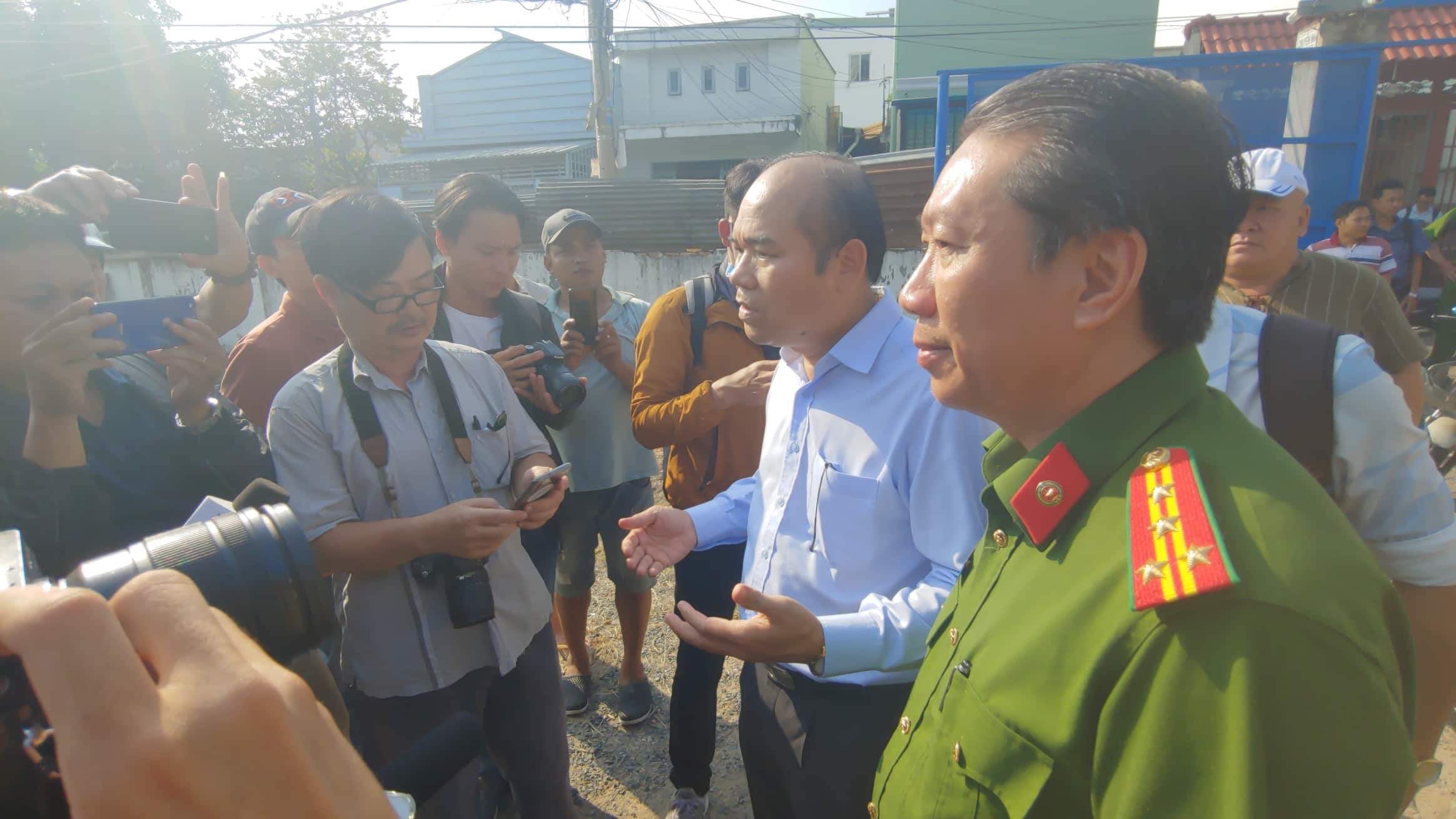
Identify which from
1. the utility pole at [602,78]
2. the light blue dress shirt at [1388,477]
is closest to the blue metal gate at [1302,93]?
the light blue dress shirt at [1388,477]

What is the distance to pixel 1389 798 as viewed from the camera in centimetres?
66

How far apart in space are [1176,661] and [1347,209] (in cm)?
657

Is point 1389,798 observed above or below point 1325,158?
below

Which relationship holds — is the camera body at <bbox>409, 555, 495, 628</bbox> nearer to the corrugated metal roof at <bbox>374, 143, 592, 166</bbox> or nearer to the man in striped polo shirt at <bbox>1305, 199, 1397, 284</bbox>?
the man in striped polo shirt at <bbox>1305, 199, 1397, 284</bbox>

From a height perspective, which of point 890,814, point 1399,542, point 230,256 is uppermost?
point 230,256

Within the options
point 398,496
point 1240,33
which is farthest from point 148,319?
point 1240,33

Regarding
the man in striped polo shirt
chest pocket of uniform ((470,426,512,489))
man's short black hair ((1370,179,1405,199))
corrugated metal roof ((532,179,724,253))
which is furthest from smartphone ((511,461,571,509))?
man's short black hair ((1370,179,1405,199))

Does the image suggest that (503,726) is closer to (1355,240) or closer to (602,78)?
(1355,240)

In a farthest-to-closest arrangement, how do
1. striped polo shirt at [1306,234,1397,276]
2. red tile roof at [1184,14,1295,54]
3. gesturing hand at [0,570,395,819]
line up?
red tile roof at [1184,14,1295,54] → striped polo shirt at [1306,234,1397,276] → gesturing hand at [0,570,395,819]

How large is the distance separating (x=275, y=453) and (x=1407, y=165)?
48.8 ft

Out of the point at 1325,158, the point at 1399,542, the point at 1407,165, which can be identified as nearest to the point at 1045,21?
the point at 1407,165

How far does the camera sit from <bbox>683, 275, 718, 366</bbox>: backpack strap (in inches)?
107

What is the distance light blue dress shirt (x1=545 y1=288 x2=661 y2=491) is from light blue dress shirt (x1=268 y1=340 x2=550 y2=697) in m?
1.16

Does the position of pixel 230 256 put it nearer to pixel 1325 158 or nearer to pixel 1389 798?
pixel 1389 798
